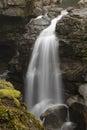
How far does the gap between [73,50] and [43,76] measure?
321 cm

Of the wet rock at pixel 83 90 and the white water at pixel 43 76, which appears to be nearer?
the wet rock at pixel 83 90

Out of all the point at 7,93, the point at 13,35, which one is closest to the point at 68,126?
the point at 7,93

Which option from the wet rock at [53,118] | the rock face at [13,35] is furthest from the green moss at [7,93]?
the rock face at [13,35]

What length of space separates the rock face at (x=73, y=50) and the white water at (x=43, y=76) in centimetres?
71

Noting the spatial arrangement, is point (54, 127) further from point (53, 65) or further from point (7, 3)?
point (7, 3)

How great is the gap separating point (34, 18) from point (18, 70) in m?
8.27

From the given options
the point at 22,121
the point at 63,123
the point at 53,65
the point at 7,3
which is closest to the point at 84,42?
the point at 53,65

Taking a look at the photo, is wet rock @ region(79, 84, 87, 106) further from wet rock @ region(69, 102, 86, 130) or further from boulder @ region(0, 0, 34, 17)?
boulder @ region(0, 0, 34, 17)

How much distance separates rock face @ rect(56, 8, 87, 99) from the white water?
27.9 inches

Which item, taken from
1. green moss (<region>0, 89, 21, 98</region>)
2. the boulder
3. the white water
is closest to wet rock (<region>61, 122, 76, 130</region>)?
the white water

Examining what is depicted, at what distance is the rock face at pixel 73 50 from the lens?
2020 cm

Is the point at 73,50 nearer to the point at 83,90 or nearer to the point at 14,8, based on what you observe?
the point at 83,90

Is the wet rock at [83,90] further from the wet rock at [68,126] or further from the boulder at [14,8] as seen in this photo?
the boulder at [14,8]

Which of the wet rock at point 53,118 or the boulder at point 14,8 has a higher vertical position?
the boulder at point 14,8
